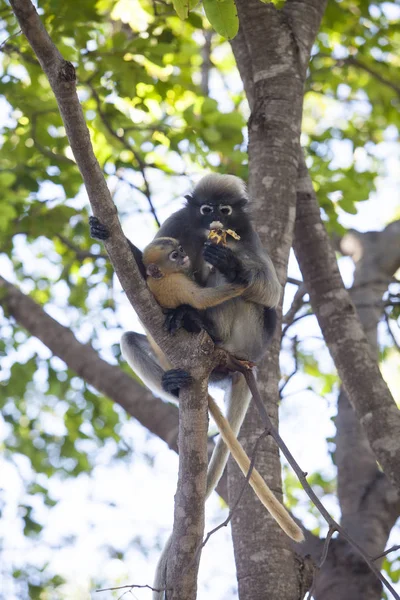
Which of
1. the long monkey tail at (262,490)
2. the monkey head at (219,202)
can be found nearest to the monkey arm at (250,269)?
the monkey head at (219,202)

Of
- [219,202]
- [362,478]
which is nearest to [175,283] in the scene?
[219,202]

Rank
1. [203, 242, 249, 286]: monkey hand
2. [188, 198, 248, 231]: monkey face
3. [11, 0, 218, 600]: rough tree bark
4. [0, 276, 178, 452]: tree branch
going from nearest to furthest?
[11, 0, 218, 600]: rough tree bark, [203, 242, 249, 286]: monkey hand, [188, 198, 248, 231]: monkey face, [0, 276, 178, 452]: tree branch

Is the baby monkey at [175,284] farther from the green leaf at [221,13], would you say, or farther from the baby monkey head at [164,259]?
the green leaf at [221,13]

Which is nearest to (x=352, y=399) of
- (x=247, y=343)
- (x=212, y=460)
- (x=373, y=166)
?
(x=247, y=343)

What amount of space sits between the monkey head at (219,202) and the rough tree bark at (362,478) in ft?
4.91

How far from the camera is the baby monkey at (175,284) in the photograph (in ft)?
11.7

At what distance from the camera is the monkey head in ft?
13.6

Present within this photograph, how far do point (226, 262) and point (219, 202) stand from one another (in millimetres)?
737

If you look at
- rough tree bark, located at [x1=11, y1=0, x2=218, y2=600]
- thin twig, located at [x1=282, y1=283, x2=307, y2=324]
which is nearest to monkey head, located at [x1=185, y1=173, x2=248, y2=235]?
thin twig, located at [x1=282, y1=283, x2=307, y2=324]

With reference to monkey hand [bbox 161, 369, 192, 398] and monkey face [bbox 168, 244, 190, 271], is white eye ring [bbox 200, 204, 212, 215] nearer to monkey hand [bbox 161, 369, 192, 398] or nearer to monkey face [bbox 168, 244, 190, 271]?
monkey face [bbox 168, 244, 190, 271]

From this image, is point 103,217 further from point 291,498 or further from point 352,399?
point 291,498

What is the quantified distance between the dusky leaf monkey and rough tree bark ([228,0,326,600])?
0.11 metres

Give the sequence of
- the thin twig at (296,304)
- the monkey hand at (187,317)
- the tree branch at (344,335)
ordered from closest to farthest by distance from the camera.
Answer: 1. the monkey hand at (187,317)
2. the tree branch at (344,335)
3. the thin twig at (296,304)

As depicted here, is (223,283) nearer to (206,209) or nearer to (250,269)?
(250,269)
